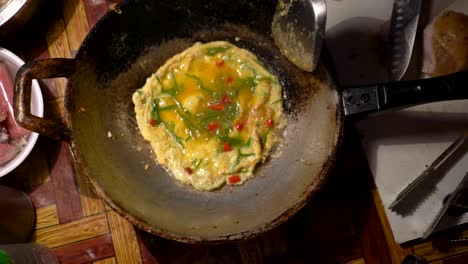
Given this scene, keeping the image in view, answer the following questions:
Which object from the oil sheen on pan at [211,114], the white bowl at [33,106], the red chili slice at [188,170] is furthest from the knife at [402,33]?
the white bowl at [33,106]

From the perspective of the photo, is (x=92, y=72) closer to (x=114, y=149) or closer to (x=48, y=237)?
(x=114, y=149)

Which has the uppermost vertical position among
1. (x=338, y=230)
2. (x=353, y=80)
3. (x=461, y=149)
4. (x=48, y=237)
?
(x=353, y=80)

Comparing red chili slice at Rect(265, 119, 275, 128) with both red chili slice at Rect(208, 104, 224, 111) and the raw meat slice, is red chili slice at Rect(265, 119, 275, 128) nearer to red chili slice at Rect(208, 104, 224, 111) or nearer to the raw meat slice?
red chili slice at Rect(208, 104, 224, 111)

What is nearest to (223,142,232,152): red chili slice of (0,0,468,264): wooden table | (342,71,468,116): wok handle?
(0,0,468,264): wooden table

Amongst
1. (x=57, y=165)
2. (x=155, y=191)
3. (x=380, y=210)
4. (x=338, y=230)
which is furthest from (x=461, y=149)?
(x=57, y=165)

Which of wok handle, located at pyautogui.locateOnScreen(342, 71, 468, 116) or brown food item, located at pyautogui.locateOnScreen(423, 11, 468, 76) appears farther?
brown food item, located at pyautogui.locateOnScreen(423, 11, 468, 76)
